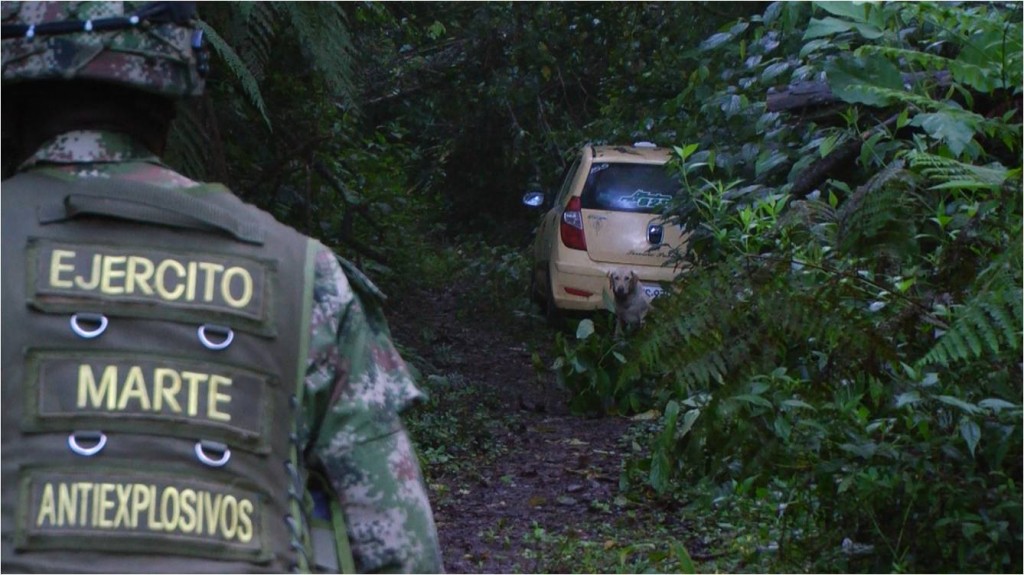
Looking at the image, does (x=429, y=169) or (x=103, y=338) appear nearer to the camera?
(x=103, y=338)

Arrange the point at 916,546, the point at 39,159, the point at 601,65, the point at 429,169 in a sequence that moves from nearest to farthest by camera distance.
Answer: the point at 39,159
the point at 916,546
the point at 601,65
the point at 429,169

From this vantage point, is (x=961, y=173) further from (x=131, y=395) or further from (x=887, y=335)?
(x=131, y=395)

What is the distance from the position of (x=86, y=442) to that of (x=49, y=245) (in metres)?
0.30

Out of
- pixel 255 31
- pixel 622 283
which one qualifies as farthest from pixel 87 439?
pixel 622 283

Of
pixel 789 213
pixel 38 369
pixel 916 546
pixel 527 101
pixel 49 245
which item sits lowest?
pixel 916 546

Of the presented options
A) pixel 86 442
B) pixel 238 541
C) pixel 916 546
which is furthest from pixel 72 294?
pixel 916 546

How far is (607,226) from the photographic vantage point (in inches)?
452

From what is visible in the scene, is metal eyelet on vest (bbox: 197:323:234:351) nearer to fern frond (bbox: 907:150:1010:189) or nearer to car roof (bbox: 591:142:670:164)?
fern frond (bbox: 907:150:1010:189)

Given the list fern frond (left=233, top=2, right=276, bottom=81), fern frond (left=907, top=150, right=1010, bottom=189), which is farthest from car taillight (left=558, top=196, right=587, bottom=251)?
fern frond (left=907, top=150, right=1010, bottom=189)

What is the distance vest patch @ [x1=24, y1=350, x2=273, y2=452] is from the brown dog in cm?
830

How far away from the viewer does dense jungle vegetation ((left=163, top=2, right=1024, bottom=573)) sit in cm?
457

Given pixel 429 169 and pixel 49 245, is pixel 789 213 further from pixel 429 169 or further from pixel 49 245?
pixel 429 169

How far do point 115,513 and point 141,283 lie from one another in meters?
0.34

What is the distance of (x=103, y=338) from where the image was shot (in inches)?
86.7
